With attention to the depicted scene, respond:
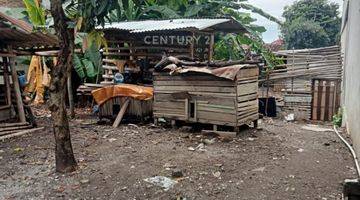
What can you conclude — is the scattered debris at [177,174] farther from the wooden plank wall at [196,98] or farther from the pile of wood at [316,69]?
the pile of wood at [316,69]

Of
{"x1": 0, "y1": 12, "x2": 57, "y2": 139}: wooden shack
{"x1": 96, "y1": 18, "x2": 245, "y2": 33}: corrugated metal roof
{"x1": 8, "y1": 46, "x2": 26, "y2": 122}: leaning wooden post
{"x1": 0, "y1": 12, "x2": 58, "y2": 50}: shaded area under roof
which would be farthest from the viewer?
{"x1": 96, "y1": 18, "x2": 245, "y2": 33}: corrugated metal roof

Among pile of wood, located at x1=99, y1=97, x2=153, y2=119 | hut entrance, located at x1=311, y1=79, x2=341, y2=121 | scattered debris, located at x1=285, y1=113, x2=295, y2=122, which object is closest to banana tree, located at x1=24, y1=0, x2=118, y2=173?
pile of wood, located at x1=99, y1=97, x2=153, y2=119

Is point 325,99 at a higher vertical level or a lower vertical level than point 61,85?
lower

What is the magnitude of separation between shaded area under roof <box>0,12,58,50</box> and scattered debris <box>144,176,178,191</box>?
466 centimetres

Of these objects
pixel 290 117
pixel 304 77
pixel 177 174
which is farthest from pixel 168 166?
pixel 304 77

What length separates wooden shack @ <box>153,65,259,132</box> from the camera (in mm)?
7199

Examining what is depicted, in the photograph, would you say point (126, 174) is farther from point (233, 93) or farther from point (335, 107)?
point (335, 107)

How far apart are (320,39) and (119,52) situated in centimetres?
1758

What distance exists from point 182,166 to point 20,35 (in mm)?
4911

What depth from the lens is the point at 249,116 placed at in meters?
7.71

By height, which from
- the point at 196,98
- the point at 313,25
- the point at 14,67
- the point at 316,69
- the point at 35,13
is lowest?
the point at 196,98

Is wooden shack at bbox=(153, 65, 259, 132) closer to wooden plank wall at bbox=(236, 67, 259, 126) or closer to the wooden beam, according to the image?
wooden plank wall at bbox=(236, 67, 259, 126)

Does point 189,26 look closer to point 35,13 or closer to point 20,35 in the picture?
point 20,35

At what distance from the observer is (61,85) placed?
4941 mm
